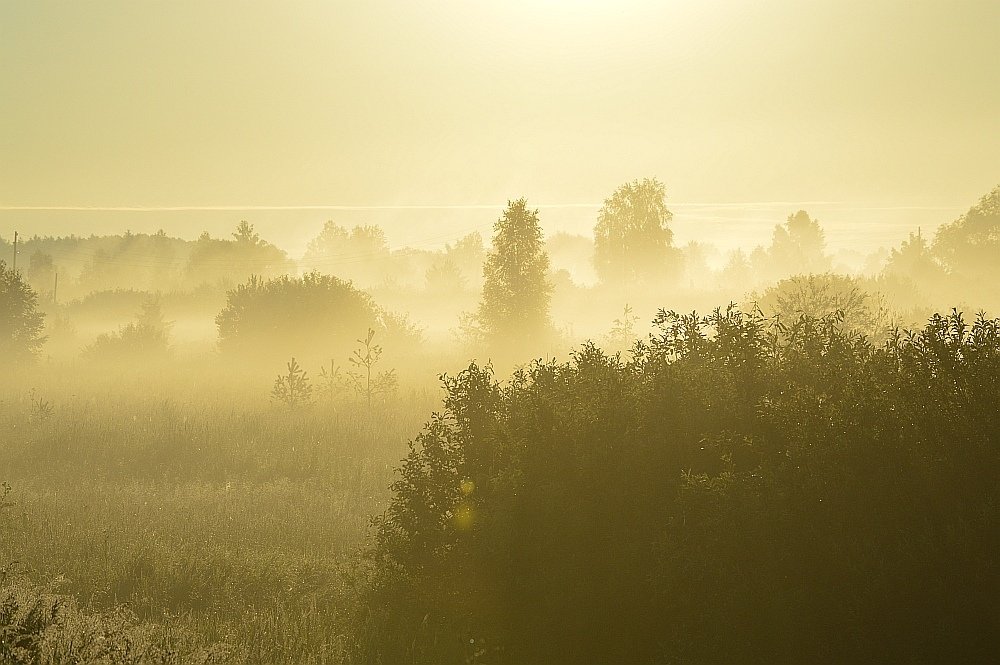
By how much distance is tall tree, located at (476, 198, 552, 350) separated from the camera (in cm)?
3644

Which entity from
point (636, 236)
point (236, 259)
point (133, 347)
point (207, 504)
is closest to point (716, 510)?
point (207, 504)

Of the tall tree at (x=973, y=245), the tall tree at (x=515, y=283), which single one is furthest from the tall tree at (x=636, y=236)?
the tall tree at (x=515, y=283)

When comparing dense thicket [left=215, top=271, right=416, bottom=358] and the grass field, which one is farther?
dense thicket [left=215, top=271, right=416, bottom=358]

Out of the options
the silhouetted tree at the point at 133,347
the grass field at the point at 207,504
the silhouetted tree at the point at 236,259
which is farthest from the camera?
the silhouetted tree at the point at 236,259

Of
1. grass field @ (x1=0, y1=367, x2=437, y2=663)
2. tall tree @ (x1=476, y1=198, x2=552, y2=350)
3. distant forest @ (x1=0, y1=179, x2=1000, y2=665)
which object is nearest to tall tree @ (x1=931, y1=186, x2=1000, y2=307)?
tall tree @ (x1=476, y1=198, x2=552, y2=350)

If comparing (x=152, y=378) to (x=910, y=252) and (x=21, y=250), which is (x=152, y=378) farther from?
(x=21, y=250)

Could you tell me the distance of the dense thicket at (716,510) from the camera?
22.7 feet

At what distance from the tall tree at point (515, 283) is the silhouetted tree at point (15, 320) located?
66.9 feet

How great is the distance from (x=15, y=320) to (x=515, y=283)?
22.3m

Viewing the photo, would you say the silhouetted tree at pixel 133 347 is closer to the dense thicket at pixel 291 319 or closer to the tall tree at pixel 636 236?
the dense thicket at pixel 291 319

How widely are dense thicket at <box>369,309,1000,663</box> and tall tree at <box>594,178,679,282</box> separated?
6415 centimetres

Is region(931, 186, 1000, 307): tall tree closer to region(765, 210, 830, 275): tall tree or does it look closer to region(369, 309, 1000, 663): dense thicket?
region(765, 210, 830, 275): tall tree

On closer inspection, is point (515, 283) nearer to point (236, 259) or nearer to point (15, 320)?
point (15, 320)

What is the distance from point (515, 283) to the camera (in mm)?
36844
